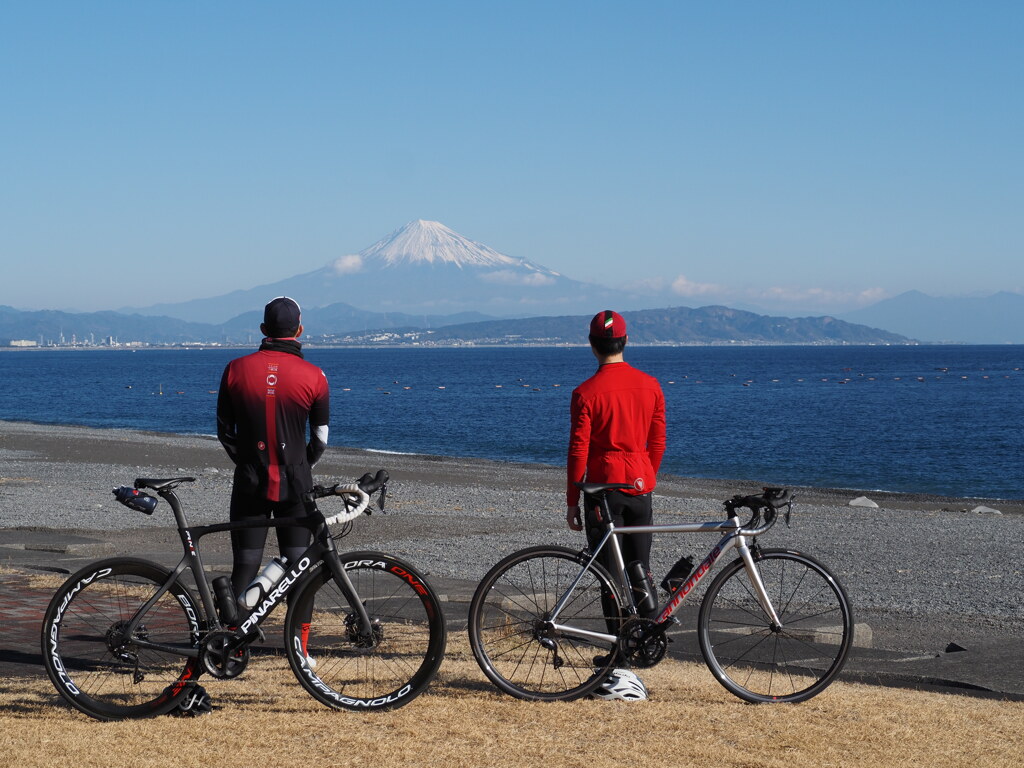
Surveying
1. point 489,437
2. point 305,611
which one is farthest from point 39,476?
point 489,437

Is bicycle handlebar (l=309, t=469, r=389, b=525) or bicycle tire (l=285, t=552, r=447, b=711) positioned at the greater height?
bicycle handlebar (l=309, t=469, r=389, b=525)

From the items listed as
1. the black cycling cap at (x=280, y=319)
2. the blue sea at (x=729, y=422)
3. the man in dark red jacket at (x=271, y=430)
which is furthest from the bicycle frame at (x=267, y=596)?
the blue sea at (x=729, y=422)

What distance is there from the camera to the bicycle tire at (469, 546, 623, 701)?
596 centimetres

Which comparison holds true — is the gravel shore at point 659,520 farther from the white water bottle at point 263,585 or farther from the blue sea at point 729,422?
the blue sea at point 729,422

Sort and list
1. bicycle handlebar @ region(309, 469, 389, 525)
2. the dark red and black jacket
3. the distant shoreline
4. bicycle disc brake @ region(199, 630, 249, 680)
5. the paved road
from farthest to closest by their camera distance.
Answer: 1. the distant shoreline
2. the paved road
3. the dark red and black jacket
4. bicycle handlebar @ region(309, 469, 389, 525)
5. bicycle disc brake @ region(199, 630, 249, 680)

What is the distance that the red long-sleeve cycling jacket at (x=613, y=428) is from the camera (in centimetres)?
620

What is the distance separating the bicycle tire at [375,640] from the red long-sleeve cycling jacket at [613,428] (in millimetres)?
1070

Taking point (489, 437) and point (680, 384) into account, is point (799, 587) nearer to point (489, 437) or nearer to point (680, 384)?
point (489, 437)

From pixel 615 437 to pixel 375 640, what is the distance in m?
1.61

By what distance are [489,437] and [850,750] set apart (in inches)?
1895

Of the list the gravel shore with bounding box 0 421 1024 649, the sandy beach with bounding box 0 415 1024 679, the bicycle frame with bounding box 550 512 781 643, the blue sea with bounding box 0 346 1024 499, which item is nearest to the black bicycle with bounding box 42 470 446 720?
the bicycle frame with bounding box 550 512 781 643

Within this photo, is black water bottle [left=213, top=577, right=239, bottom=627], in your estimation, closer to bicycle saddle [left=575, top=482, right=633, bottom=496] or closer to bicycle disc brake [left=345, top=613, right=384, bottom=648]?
bicycle disc brake [left=345, top=613, right=384, bottom=648]

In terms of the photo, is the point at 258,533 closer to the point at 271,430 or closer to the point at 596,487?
the point at 271,430

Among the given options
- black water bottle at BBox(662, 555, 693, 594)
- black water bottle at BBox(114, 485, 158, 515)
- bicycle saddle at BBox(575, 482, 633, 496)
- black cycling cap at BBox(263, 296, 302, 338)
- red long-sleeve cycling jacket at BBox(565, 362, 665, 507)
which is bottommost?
black water bottle at BBox(662, 555, 693, 594)
